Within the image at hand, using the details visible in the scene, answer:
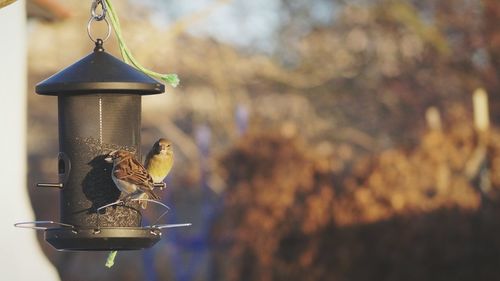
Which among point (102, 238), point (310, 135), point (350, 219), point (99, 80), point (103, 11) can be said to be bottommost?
point (350, 219)

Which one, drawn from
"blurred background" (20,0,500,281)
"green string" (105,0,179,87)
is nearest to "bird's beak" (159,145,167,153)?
"green string" (105,0,179,87)

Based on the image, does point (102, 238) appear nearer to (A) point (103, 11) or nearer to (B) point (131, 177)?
(B) point (131, 177)

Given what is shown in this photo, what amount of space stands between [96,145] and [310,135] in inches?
296

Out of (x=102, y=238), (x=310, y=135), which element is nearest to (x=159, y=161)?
(x=102, y=238)

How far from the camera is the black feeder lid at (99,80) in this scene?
4133mm

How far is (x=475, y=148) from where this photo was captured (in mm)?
11008

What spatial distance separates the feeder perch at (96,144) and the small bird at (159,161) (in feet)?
0.31

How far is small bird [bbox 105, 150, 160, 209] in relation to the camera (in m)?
4.02

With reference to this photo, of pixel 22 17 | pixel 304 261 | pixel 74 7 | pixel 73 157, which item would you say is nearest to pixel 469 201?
pixel 304 261

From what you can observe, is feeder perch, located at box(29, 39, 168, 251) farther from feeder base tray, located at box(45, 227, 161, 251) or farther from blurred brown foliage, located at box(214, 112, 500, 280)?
blurred brown foliage, located at box(214, 112, 500, 280)

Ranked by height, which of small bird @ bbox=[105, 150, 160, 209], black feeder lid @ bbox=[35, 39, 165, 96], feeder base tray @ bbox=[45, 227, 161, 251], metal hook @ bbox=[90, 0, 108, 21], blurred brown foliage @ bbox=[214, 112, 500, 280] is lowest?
blurred brown foliage @ bbox=[214, 112, 500, 280]

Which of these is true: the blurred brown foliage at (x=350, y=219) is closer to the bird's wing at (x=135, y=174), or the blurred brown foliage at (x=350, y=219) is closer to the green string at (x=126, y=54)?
the green string at (x=126, y=54)

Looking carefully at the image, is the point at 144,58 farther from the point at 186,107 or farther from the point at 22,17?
the point at 22,17

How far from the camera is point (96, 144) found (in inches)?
172
